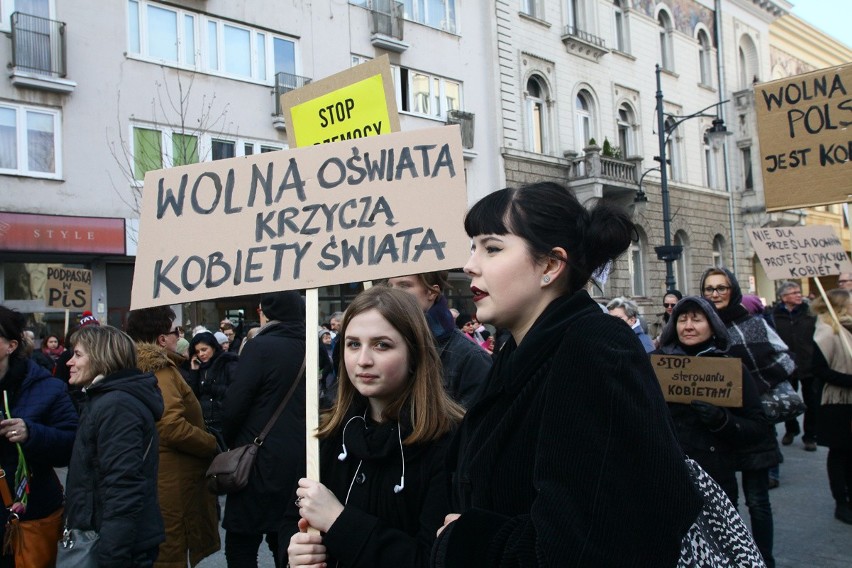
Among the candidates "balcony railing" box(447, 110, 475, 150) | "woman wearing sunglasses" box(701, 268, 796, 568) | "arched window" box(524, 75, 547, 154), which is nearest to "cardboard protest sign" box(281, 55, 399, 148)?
"woman wearing sunglasses" box(701, 268, 796, 568)

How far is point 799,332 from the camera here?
884cm

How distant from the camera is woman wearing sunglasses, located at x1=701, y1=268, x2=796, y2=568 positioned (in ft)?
13.8

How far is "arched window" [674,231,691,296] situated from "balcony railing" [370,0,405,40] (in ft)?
45.9

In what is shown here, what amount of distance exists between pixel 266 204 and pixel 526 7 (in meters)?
22.0

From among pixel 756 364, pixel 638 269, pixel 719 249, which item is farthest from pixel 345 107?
pixel 719 249

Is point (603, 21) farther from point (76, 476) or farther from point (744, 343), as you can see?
point (76, 476)

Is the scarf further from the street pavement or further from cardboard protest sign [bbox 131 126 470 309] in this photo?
cardboard protest sign [bbox 131 126 470 309]

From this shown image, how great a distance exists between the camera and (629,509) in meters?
1.36

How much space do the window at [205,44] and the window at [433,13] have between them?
390 cm

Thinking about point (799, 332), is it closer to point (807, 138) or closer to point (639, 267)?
point (807, 138)

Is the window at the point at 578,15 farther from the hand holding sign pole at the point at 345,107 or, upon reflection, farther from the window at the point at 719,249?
the hand holding sign pole at the point at 345,107

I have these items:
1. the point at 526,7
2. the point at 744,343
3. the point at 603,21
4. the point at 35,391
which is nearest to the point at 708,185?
the point at 603,21

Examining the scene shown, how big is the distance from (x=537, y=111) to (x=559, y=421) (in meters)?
22.4

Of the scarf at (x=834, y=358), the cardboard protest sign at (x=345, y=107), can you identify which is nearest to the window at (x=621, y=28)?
the scarf at (x=834, y=358)
